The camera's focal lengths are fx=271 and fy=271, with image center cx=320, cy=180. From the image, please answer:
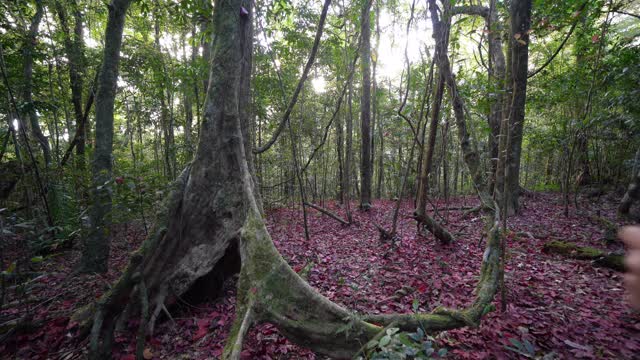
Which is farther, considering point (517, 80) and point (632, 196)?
point (632, 196)

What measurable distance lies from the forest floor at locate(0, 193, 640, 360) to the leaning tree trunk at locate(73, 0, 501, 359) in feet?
1.23

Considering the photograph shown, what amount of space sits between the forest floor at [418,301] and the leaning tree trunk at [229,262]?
37cm

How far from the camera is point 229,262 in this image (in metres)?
4.42

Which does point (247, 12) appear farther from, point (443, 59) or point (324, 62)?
point (324, 62)

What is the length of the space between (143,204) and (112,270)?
6.12 feet

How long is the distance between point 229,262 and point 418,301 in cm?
290

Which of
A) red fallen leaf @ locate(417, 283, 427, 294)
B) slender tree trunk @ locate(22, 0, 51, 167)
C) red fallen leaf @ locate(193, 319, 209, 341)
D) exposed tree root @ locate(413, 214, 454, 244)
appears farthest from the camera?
slender tree trunk @ locate(22, 0, 51, 167)

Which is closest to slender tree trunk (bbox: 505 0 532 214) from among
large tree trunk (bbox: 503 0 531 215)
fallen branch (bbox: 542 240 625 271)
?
large tree trunk (bbox: 503 0 531 215)

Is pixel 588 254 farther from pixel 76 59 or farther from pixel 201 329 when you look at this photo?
pixel 76 59

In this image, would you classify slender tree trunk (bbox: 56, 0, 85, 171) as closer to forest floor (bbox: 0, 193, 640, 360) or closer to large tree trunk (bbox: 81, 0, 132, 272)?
large tree trunk (bbox: 81, 0, 132, 272)

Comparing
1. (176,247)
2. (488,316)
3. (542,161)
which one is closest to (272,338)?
(176,247)

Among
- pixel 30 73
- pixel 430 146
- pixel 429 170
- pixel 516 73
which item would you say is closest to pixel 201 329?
pixel 429 170

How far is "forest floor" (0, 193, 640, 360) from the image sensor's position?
2959 millimetres

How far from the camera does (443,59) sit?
14.7ft
